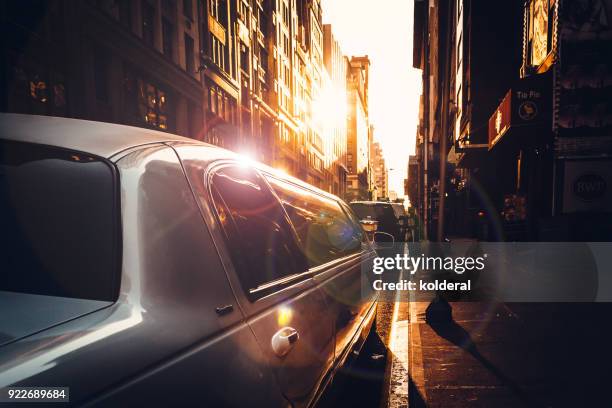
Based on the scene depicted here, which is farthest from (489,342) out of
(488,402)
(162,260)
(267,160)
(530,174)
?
→ (267,160)

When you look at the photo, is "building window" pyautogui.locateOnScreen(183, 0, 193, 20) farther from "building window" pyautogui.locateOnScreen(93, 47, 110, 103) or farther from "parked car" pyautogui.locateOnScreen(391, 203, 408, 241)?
"parked car" pyautogui.locateOnScreen(391, 203, 408, 241)

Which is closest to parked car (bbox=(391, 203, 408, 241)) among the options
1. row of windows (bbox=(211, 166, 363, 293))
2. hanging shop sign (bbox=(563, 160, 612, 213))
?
hanging shop sign (bbox=(563, 160, 612, 213))

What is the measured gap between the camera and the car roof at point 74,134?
57.1 inches

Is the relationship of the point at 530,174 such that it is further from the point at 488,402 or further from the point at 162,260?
the point at 162,260

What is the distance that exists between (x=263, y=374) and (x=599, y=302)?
866cm

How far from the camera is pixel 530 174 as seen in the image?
44.6 feet

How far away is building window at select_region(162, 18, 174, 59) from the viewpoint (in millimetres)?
23344

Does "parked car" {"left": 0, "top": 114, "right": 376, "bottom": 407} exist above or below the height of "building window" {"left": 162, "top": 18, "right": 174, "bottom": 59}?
below

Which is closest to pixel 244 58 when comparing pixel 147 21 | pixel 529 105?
pixel 147 21

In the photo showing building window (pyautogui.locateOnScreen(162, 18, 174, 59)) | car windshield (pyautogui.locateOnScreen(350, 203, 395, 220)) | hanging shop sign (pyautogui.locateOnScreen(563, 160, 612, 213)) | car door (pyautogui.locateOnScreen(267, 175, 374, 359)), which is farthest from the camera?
building window (pyautogui.locateOnScreen(162, 18, 174, 59))

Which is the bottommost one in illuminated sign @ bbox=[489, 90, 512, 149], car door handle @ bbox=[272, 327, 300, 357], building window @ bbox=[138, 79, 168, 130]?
car door handle @ bbox=[272, 327, 300, 357]

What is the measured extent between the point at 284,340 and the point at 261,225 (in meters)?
0.90

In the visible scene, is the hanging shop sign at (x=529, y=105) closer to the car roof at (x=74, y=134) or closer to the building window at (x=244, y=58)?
the car roof at (x=74, y=134)

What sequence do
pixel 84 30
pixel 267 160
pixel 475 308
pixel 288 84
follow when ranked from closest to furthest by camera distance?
pixel 475 308 < pixel 84 30 < pixel 267 160 < pixel 288 84
